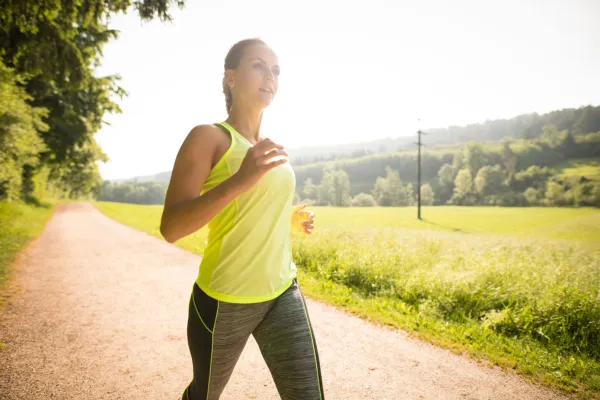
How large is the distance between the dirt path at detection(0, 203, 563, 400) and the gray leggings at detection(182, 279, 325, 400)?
7.03 ft

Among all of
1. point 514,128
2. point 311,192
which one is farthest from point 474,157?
point 311,192

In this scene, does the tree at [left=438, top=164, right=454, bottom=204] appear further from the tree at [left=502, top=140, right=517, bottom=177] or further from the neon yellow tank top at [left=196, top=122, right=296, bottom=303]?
the neon yellow tank top at [left=196, top=122, right=296, bottom=303]

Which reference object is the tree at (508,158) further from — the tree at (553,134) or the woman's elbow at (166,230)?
the woman's elbow at (166,230)

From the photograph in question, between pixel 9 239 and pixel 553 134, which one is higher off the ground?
pixel 553 134

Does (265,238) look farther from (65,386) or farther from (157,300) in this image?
(157,300)

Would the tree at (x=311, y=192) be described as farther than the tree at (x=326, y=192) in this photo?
Yes

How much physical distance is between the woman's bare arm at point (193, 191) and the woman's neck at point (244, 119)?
292 mm

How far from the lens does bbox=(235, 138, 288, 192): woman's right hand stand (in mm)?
1118

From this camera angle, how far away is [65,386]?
11.0ft

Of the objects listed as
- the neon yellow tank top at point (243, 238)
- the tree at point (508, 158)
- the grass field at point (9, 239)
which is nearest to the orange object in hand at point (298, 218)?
the neon yellow tank top at point (243, 238)

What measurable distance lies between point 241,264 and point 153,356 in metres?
3.57

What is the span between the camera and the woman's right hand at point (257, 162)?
1.12m

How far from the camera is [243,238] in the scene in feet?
4.79

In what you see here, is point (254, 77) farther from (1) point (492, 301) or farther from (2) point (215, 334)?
(1) point (492, 301)
